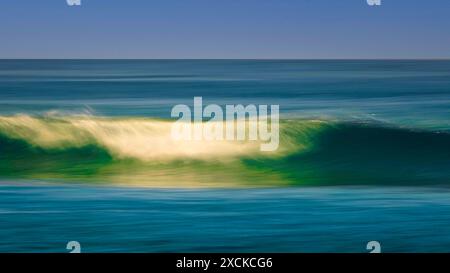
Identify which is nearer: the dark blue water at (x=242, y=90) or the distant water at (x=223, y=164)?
the distant water at (x=223, y=164)

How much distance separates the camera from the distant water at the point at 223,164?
640cm

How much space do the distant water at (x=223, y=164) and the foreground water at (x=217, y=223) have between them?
2cm

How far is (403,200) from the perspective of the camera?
26.3 ft

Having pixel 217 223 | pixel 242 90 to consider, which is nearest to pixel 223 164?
pixel 217 223

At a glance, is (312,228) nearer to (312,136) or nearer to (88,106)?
(312,136)

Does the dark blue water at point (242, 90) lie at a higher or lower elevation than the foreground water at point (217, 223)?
higher

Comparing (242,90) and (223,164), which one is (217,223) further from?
(242,90)

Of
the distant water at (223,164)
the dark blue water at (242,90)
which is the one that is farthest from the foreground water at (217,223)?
the dark blue water at (242,90)

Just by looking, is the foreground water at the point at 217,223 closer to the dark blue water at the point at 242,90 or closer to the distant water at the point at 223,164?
the distant water at the point at 223,164

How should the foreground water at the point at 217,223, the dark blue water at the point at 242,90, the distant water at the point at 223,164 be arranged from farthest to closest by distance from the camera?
the dark blue water at the point at 242,90 → the distant water at the point at 223,164 → the foreground water at the point at 217,223

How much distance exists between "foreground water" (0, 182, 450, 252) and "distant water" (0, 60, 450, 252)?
0.05ft

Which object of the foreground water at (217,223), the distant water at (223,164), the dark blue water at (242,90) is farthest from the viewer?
the dark blue water at (242,90)
